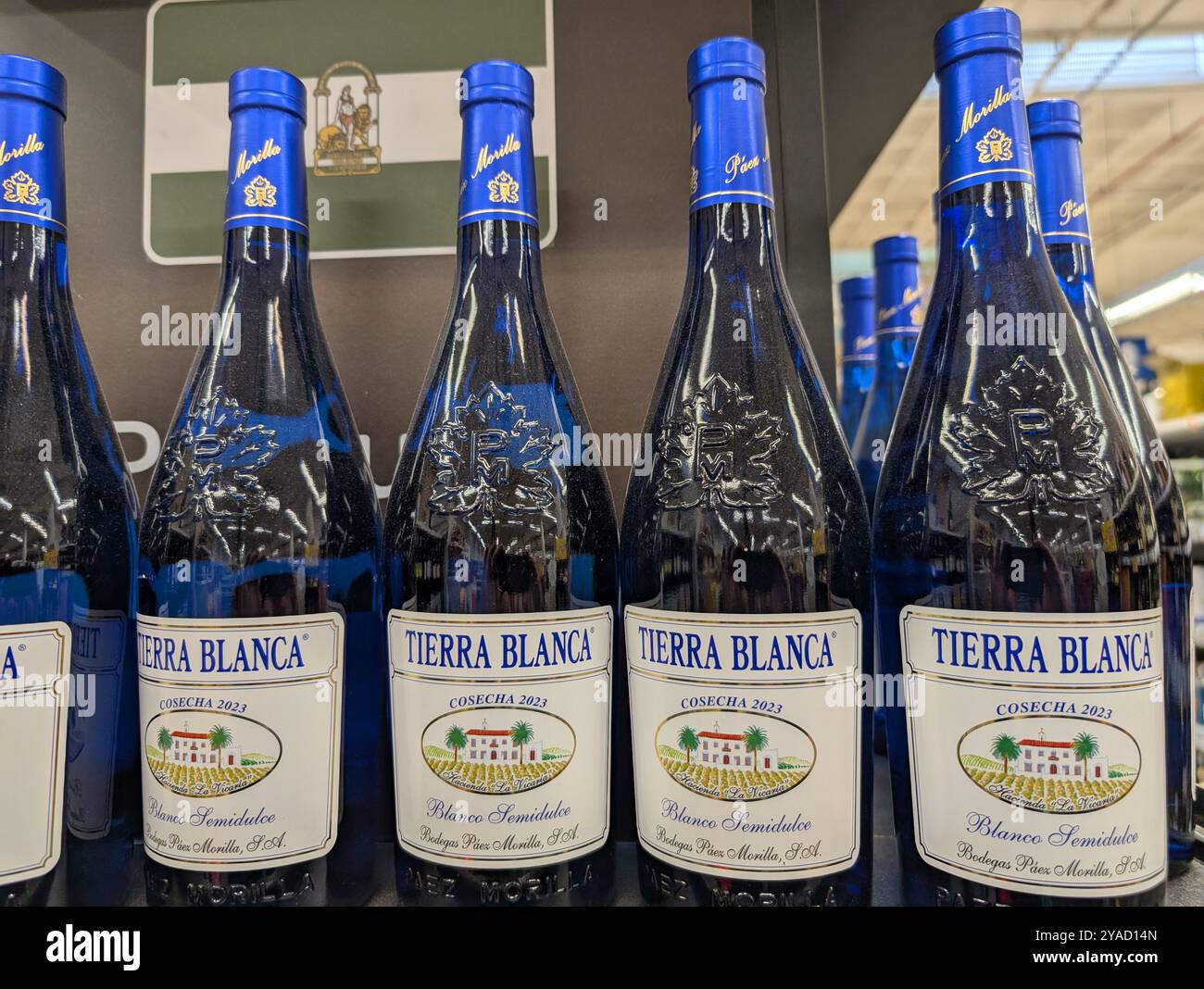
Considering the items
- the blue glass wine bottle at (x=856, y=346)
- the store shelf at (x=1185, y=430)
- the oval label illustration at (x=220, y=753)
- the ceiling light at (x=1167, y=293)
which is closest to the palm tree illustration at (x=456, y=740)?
the oval label illustration at (x=220, y=753)

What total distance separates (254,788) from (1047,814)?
1.48 ft

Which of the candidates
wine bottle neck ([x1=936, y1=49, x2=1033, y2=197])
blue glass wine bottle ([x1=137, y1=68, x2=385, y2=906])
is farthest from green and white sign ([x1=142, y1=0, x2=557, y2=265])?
wine bottle neck ([x1=936, y1=49, x2=1033, y2=197])

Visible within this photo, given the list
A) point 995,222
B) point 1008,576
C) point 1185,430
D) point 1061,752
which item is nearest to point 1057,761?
point 1061,752

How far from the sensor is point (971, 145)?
53 centimetres

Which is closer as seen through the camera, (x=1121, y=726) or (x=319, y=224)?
(x=1121, y=726)

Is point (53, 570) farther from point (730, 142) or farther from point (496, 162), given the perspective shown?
point (730, 142)

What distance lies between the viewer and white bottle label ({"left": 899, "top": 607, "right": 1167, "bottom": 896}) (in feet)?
1.39

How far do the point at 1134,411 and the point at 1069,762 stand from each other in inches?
17.0

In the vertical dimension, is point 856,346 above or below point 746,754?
above

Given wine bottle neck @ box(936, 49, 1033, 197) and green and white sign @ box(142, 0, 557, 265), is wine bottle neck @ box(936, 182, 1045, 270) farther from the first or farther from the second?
green and white sign @ box(142, 0, 557, 265)

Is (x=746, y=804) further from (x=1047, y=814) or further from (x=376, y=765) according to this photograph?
(x=376, y=765)

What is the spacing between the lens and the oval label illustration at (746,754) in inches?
17.6

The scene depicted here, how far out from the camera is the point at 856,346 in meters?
0.94
